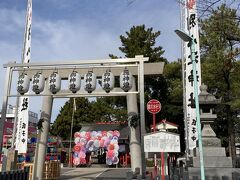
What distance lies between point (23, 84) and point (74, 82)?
2440mm

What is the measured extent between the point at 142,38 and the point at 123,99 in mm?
7099

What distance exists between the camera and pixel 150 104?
12602 millimetres

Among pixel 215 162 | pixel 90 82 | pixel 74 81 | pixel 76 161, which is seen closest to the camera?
pixel 215 162

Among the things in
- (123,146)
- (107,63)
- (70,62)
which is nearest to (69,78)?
(70,62)

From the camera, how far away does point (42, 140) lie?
15.8m

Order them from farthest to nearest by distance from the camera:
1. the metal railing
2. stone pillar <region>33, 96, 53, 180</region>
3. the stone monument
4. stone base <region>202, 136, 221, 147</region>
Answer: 1. stone pillar <region>33, 96, 53, 180</region>
2. stone base <region>202, 136, 221, 147</region>
3. the stone monument
4. the metal railing

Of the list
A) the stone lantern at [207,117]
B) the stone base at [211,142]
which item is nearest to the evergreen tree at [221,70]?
the stone lantern at [207,117]

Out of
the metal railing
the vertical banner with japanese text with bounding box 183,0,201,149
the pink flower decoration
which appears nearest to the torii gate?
the vertical banner with japanese text with bounding box 183,0,201,149

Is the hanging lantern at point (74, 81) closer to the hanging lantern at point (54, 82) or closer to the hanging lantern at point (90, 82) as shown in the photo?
the hanging lantern at point (90, 82)

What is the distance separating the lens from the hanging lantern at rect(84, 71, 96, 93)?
46.8 feet

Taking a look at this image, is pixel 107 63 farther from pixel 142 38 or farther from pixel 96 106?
pixel 96 106

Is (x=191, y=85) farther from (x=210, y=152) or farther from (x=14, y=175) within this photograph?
(x=14, y=175)

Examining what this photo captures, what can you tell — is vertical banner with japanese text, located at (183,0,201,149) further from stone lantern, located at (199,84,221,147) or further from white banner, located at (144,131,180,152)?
white banner, located at (144,131,180,152)

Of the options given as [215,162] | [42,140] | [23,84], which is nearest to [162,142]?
[215,162]
